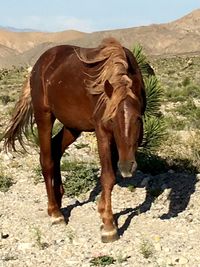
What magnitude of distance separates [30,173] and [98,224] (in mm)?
2858

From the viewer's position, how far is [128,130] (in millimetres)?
5859

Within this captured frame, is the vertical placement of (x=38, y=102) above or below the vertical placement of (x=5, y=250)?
above

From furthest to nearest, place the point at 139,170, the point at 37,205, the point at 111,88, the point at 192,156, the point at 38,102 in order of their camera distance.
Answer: the point at 192,156
the point at 139,170
the point at 37,205
the point at 38,102
the point at 111,88

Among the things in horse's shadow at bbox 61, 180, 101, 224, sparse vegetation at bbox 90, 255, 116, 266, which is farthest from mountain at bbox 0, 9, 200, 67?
sparse vegetation at bbox 90, 255, 116, 266

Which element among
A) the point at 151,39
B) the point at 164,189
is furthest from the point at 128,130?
the point at 151,39

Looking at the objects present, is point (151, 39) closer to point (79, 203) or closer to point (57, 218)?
point (79, 203)

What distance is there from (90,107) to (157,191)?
82.4 inches

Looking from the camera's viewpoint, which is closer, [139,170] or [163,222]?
[163,222]

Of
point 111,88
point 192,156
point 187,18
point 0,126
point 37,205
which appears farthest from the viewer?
point 187,18

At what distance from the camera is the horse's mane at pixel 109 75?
5.95 m

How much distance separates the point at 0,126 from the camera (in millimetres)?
14664

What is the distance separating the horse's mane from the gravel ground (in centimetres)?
142

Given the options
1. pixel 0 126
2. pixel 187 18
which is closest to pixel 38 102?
pixel 0 126

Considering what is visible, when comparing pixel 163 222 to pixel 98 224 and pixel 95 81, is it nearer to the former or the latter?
pixel 98 224
